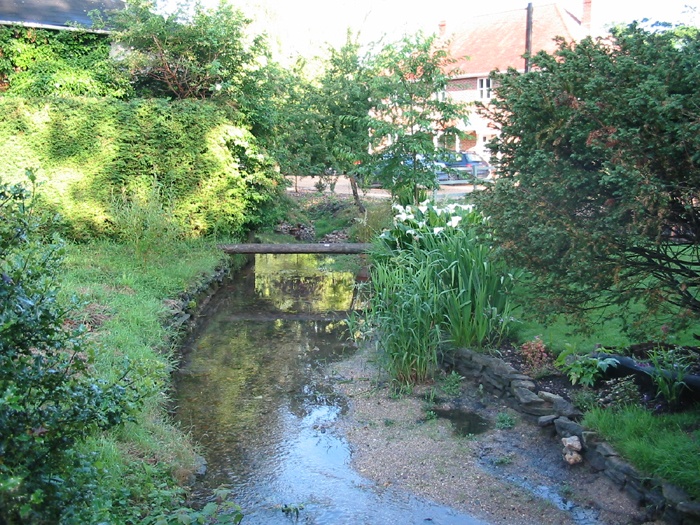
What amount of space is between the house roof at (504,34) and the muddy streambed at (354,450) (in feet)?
89.2

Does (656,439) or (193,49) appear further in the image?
(193,49)

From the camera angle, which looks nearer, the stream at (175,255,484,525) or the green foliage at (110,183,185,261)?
the stream at (175,255,484,525)

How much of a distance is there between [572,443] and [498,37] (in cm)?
3356

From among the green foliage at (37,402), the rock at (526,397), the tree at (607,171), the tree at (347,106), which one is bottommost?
the rock at (526,397)

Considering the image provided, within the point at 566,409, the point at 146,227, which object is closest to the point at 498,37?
the point at 146,227

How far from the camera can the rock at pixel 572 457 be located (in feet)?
15.4

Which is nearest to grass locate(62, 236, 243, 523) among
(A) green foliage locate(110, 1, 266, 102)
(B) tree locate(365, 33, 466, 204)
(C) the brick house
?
(A) green foliage locate(110, 1, 266, 102)

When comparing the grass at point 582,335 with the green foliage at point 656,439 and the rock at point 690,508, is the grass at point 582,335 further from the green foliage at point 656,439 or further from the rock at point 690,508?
the rock at point 690,508

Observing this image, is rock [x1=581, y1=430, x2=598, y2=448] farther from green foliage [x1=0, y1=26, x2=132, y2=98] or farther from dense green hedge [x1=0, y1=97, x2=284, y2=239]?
green foliage [x1=0, y1=26, x2=132, y2=98]

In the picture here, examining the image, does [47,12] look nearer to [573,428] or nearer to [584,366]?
[584,366]

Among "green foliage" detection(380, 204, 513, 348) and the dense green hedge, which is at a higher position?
the dense green hedge

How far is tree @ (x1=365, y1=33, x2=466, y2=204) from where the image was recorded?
1322cm

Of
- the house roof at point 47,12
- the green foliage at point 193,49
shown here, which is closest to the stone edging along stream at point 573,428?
the green foliage at point 193,49

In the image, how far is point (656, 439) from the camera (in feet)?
14.0
